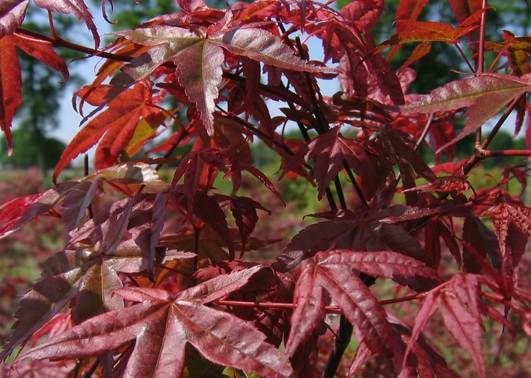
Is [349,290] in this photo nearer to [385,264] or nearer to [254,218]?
[385,264]

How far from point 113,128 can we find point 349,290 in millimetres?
616

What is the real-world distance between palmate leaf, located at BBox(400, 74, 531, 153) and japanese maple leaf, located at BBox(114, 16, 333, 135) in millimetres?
162

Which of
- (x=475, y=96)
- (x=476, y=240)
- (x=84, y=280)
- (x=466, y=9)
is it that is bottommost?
(x=476, y=240)

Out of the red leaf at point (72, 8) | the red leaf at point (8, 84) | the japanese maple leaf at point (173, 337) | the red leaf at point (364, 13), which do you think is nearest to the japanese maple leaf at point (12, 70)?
the red leaf at point (8, 84)

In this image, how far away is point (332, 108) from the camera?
2.83ft

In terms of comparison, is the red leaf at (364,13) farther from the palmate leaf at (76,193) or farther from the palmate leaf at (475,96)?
the palmate leaf at (76,193)

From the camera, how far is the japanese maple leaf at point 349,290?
0.49 m

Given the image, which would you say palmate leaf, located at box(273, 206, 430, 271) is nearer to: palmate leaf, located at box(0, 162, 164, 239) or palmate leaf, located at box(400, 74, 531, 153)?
palmate leaf, located at box(400, 74, 531, 153)

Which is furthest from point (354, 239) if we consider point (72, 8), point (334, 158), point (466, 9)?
point (466, 9)

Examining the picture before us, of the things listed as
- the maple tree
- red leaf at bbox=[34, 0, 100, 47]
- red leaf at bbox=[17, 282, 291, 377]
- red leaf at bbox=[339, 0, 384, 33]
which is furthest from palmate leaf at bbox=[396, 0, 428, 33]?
red leaf at bbox=[17, 282, 291, 377]

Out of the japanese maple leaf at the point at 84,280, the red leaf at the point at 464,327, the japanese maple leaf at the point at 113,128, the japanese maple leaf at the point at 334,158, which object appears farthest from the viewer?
the japanese maple leaf at the point at 113,128

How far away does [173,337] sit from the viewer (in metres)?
0.55

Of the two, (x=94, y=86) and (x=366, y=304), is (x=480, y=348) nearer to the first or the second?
(x=366, y=304)

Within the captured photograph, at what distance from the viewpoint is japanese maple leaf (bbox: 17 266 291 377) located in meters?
0.50
